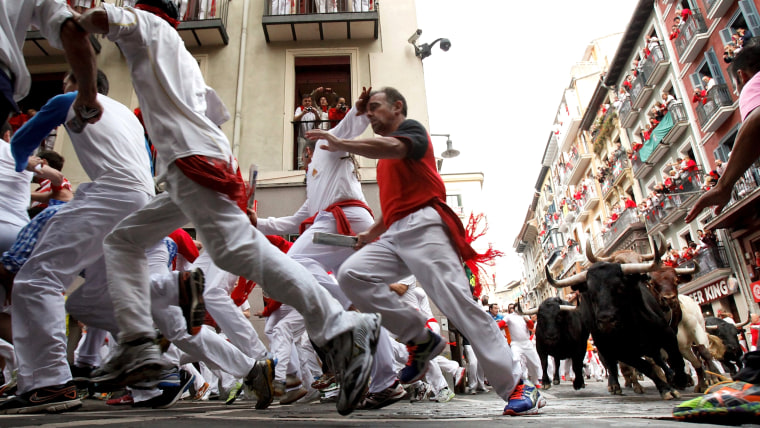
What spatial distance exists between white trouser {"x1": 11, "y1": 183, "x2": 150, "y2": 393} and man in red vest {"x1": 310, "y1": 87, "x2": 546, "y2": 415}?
1.46 meters

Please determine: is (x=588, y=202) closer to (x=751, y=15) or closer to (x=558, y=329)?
(x=751, y=15)

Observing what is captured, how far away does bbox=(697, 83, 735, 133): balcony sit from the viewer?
835 inches

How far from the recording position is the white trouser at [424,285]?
269 centimetres

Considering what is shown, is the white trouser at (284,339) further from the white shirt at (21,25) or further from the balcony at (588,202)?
the balcony at (588,202)

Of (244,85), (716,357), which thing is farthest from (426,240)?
(244,85)

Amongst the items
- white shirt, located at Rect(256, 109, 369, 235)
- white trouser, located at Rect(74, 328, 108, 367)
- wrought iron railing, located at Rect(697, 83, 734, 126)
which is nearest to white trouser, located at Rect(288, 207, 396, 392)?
white shirt, located at Rect(256, 109, 369, 235)

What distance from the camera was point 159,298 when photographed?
3.11 m

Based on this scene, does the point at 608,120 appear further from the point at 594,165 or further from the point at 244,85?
the point at 244,85

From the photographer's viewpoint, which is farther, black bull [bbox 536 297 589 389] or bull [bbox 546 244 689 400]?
black bull [bbox 536 297 589 389]

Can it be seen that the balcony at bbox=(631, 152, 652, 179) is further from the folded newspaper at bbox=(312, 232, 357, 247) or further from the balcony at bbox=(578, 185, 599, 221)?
the folded newspaper at bbox=(312, 232, 357, 247)

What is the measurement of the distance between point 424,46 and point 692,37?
56.7 ft

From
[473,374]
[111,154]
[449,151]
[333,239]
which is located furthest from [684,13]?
[111,154]

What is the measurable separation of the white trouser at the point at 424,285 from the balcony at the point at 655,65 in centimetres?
2848

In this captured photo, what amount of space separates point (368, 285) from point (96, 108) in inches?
66.7
